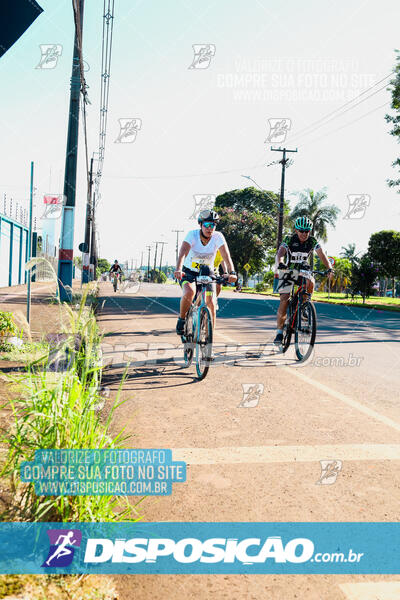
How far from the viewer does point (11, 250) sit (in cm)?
3444

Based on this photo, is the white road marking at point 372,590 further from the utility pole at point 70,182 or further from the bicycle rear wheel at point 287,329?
the utility pole at point 70,182

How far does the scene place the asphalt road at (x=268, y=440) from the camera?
228 cm

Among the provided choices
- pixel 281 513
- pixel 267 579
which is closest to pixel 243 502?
pixel 281 513

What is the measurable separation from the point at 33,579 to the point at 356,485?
1961mm

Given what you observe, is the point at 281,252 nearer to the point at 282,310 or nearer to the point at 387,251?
the point at 282,310

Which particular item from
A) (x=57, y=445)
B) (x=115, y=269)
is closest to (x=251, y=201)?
(x=115, y=269)

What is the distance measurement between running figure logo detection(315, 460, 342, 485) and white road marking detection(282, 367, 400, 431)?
107 centimetres

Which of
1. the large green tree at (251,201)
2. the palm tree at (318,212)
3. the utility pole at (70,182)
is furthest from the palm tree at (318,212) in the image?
the utility pole at (70,182)

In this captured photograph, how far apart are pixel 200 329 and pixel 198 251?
110cm

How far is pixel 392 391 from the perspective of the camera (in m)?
5.82

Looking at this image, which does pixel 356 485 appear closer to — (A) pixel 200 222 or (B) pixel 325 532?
(B) pixel 325 532

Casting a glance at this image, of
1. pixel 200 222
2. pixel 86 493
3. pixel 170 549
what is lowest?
pixel 170 549

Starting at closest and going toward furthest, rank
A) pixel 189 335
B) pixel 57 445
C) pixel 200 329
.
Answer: pixel 57 445, pixel 200 329, pixel 189 335

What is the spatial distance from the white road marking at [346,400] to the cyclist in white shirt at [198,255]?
4.37ft
